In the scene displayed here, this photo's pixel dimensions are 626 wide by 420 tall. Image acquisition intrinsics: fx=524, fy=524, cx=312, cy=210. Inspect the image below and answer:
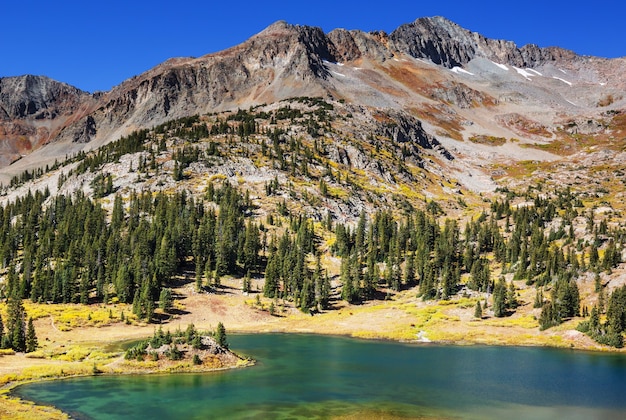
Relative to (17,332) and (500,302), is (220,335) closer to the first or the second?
(17,332)

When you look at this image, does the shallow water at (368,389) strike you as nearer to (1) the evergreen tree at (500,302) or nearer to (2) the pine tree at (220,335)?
(2) the pine tree at (220,335)

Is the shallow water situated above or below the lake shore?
below

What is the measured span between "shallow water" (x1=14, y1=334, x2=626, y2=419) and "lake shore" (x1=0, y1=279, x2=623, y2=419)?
9062mm

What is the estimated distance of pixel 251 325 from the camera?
4951 inches

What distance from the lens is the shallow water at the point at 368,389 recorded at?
57312mm

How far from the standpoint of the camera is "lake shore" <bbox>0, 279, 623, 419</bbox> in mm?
78562

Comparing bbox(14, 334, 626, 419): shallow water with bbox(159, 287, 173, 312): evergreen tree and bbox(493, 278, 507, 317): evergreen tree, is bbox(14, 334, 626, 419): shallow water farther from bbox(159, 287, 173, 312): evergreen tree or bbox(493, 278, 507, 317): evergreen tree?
bbox(159, 287, 173, 312): evergreen tree

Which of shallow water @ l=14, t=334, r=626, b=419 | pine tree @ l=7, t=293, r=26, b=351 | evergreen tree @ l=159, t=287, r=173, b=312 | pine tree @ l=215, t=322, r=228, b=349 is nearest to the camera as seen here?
shallow water @ l=14, t=334, r=626, b=419

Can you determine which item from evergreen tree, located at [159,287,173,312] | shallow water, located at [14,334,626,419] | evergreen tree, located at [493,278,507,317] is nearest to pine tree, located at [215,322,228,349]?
shallow water, located at [14,334,626,419]

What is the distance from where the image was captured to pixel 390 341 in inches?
4313

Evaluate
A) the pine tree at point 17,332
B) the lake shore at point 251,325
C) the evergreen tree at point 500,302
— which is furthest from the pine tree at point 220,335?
the evergreen tree at point 500,302

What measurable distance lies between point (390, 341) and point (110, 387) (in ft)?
198

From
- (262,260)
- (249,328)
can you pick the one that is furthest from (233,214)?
(249,328)

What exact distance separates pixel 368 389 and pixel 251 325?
203 ft
